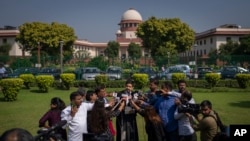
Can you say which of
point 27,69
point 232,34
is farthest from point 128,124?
point 232,34

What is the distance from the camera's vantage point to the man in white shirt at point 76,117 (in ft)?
13.2

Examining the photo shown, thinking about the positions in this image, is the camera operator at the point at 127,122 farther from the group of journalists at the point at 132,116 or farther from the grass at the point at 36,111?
the grass at the point at 36,111

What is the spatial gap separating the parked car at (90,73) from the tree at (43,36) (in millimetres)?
16867

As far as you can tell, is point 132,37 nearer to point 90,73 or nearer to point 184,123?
point 90,73

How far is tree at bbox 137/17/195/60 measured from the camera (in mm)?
36062

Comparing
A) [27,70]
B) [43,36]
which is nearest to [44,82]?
[27,70]

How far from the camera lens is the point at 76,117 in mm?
4039

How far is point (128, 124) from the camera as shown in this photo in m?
4.97

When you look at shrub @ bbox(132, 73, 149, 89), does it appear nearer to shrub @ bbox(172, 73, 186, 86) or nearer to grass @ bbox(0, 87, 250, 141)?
shrub @ bbox(172, 73, 186, 86)

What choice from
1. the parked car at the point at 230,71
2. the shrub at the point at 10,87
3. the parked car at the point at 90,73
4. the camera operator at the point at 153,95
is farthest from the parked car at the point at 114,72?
the camera operator at the point at 153,95

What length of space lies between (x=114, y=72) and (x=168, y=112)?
16085 millimetres

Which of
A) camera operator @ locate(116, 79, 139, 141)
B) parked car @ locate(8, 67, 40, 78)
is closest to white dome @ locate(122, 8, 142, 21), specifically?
parked car @ locate(8, 67, 40, 78)

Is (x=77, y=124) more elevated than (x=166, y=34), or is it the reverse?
(x=166, y=34)

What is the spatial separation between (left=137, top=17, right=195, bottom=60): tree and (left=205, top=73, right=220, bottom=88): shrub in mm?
18737
